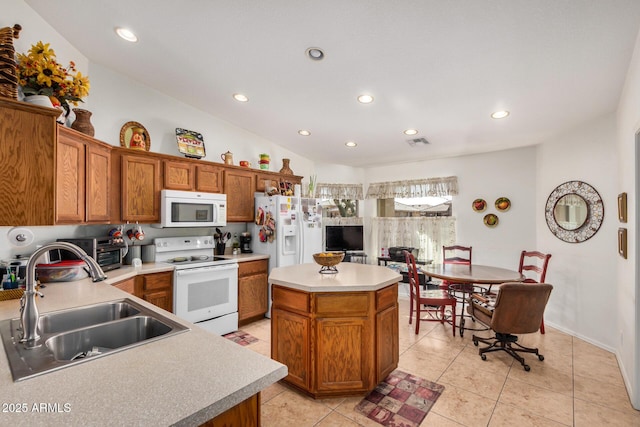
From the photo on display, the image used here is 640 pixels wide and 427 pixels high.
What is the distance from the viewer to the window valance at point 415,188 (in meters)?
5.12

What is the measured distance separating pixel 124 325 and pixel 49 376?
524mm

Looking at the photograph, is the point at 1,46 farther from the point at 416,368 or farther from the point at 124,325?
the point at 416,368

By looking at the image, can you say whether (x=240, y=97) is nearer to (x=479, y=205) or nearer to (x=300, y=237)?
(x=300, y=237)

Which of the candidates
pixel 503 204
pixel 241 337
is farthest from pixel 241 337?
pixel 503 204

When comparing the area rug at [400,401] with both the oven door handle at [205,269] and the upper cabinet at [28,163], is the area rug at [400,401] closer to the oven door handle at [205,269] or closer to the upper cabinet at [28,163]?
the oven door handle at [205,269]

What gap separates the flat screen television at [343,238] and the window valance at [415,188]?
2.90ft

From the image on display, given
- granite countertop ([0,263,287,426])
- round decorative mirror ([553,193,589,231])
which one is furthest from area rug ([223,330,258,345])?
round decorative mirror ([553,193,589,231])

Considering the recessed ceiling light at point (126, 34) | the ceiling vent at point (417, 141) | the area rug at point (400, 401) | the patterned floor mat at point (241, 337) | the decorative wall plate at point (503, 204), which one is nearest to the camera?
the area rug at point (400, 401)

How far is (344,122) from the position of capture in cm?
373

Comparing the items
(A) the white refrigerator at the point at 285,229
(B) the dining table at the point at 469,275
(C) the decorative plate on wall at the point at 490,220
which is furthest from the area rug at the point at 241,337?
(C) the decorative plate on wall at the point at 490,220

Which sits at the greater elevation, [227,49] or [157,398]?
[227,49]

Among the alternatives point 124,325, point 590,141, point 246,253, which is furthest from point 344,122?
point 124,325

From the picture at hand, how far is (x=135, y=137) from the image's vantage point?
3.29 metres

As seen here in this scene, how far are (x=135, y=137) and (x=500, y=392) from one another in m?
4.35
